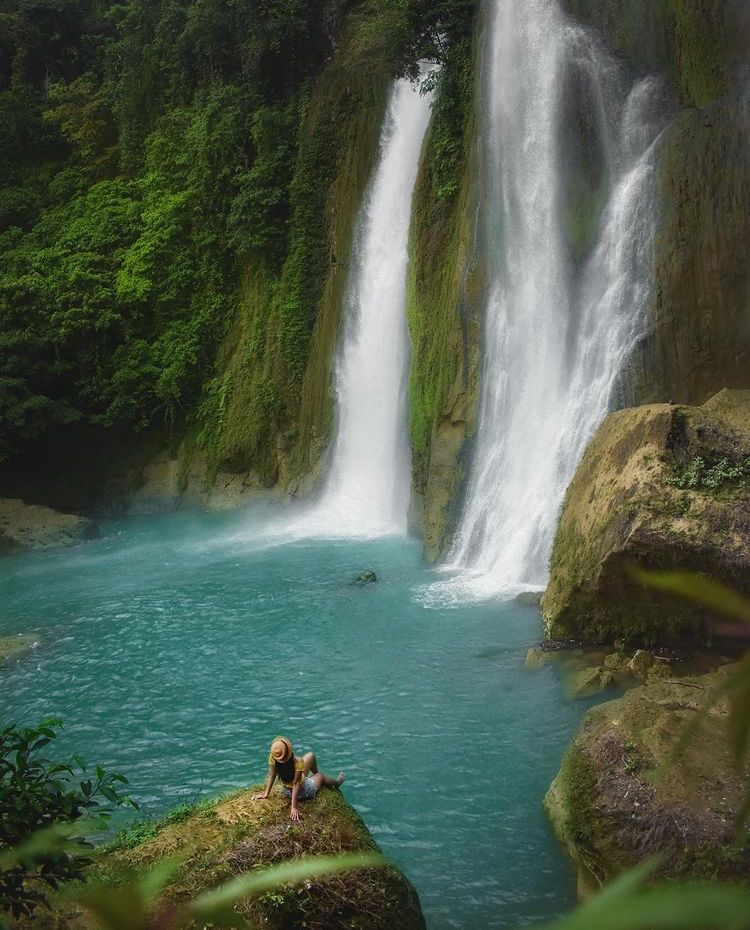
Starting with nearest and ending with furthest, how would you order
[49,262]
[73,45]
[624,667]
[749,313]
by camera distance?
[624,667] → [749,313] → [49,262] → [73,45]

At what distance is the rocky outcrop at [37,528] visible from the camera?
1702 centimetres

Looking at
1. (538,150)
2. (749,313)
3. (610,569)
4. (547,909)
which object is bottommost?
(547,909)

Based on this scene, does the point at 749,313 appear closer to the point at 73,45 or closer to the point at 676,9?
the point at 676,9

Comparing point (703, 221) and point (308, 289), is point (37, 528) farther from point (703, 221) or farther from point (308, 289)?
point (703, 221)

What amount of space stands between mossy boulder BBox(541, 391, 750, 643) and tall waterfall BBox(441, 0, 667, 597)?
2.03m

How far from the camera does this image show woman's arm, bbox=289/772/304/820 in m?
4.59

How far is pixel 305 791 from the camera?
4.80 m

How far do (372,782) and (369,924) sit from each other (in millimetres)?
2384

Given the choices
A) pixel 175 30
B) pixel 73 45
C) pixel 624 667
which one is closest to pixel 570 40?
pixel 624 667

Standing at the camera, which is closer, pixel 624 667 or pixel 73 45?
pixel 624 667

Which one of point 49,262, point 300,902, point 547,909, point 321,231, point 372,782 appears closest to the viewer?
point 300,902

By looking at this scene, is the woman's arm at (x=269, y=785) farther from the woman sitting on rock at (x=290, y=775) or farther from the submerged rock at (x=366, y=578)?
the submerged rock at (x=366, y=578)

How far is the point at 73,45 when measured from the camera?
25125 mm

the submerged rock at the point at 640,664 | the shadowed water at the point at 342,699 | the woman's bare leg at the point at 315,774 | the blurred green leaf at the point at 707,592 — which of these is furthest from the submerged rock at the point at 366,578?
the blurred green leaf at the point at 707,592
